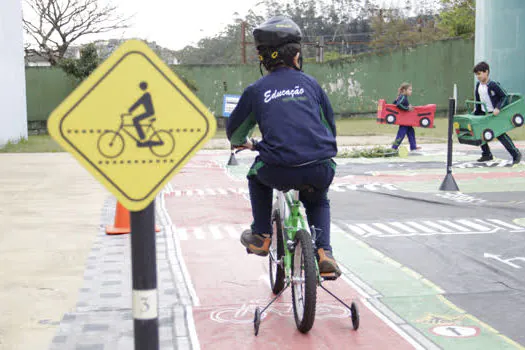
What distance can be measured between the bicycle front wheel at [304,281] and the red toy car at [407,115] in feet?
41.3

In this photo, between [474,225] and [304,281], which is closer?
[304,281]

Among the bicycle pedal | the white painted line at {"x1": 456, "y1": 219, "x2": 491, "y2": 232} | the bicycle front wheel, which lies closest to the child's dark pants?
the bicycle pedal

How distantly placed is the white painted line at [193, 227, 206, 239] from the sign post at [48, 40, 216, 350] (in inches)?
194

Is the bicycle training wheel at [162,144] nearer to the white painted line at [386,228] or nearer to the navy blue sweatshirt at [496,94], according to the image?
the white painted line at [386,228]

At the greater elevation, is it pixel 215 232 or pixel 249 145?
pixel 249 145

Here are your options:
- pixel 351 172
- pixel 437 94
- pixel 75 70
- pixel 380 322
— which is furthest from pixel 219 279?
pixel 437 94

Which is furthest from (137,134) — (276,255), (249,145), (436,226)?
(436,226)

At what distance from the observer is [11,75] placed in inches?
853

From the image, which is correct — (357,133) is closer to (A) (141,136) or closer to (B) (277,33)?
(B) (277,33)

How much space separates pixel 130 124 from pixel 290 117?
78.5 inches

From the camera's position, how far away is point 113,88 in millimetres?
2393

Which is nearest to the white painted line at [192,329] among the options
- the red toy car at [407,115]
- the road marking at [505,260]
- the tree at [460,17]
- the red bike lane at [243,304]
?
the red bike lane at [243,304]

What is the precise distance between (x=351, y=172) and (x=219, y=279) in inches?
292

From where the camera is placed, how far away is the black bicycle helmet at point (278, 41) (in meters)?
4.42
